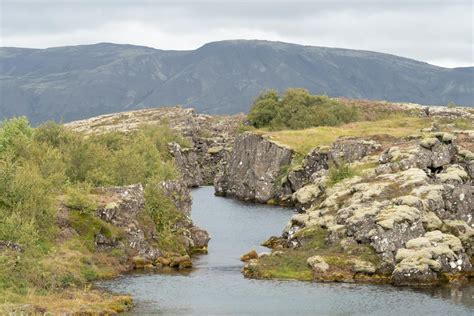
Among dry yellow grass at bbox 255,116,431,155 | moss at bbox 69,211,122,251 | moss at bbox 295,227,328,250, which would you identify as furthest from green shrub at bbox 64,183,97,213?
dry yellow grass at bbox 255,116,431,155

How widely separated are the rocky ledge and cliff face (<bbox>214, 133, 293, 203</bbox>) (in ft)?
191

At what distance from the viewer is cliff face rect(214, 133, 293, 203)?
181m

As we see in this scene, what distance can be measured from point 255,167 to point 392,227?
314 feet

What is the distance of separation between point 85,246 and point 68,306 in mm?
24367

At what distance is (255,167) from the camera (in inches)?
7298

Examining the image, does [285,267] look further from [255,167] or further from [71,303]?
[255,167]

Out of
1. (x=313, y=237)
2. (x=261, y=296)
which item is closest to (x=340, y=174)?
(x=313, y=237)

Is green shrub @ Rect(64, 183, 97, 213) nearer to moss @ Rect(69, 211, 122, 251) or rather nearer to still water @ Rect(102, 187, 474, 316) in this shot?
moss @ Rect(69, 211, 122, 251)

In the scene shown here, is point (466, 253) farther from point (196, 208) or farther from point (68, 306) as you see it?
point (196, 208)

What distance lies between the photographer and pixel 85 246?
93.8 meters

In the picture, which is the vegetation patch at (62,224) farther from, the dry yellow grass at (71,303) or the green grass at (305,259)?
the green grass at (305,259)

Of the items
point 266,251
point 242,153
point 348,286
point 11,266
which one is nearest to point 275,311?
point 348,286

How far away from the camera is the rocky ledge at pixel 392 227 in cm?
8844

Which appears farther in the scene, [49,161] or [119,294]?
[49,161]
